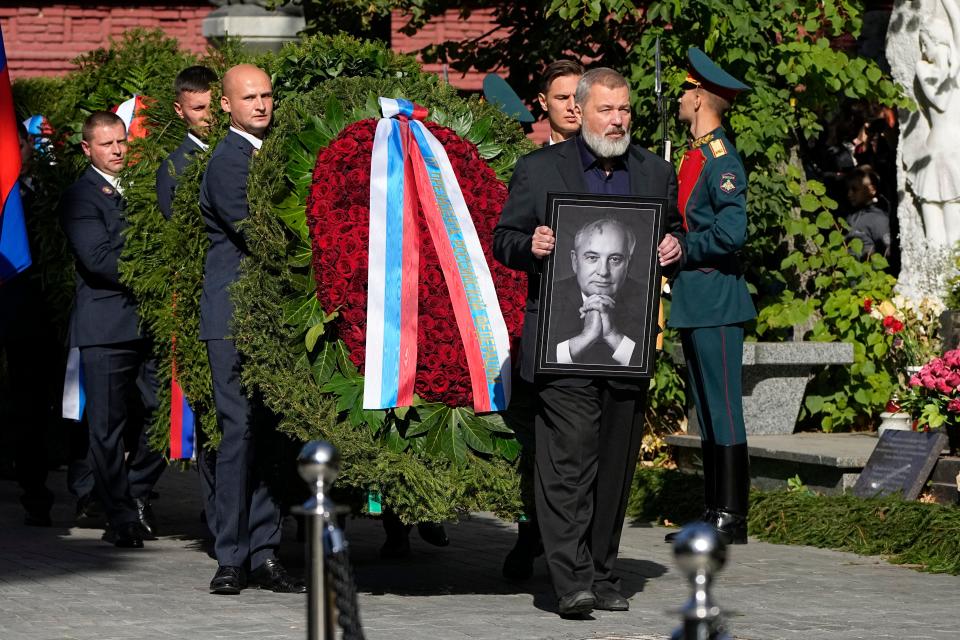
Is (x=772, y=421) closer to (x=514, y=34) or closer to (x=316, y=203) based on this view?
(x=514, y=34)

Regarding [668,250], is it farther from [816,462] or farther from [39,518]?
[39,518]

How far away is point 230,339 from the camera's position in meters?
7.13

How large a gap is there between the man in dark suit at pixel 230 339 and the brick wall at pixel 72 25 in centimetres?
1481

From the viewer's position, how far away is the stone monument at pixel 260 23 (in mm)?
12492

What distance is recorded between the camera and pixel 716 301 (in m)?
8.24

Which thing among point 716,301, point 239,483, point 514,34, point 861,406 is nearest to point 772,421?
point 861,406

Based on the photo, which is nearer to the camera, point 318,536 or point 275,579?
point 318,536

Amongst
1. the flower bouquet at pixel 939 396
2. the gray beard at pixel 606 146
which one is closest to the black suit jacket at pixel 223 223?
the gray beard at pixel 606 146

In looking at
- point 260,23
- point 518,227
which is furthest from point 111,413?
point 260,23

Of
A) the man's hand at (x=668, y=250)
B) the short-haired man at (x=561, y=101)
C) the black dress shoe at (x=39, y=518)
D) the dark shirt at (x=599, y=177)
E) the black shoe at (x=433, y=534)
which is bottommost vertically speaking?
the black dress shoe at (x=39, y=518)

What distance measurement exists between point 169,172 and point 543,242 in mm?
2068

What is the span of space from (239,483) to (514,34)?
5.49 metres

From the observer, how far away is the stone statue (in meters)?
10.4

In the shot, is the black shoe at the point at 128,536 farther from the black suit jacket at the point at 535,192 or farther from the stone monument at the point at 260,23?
the stone monument at the point at 260,23
